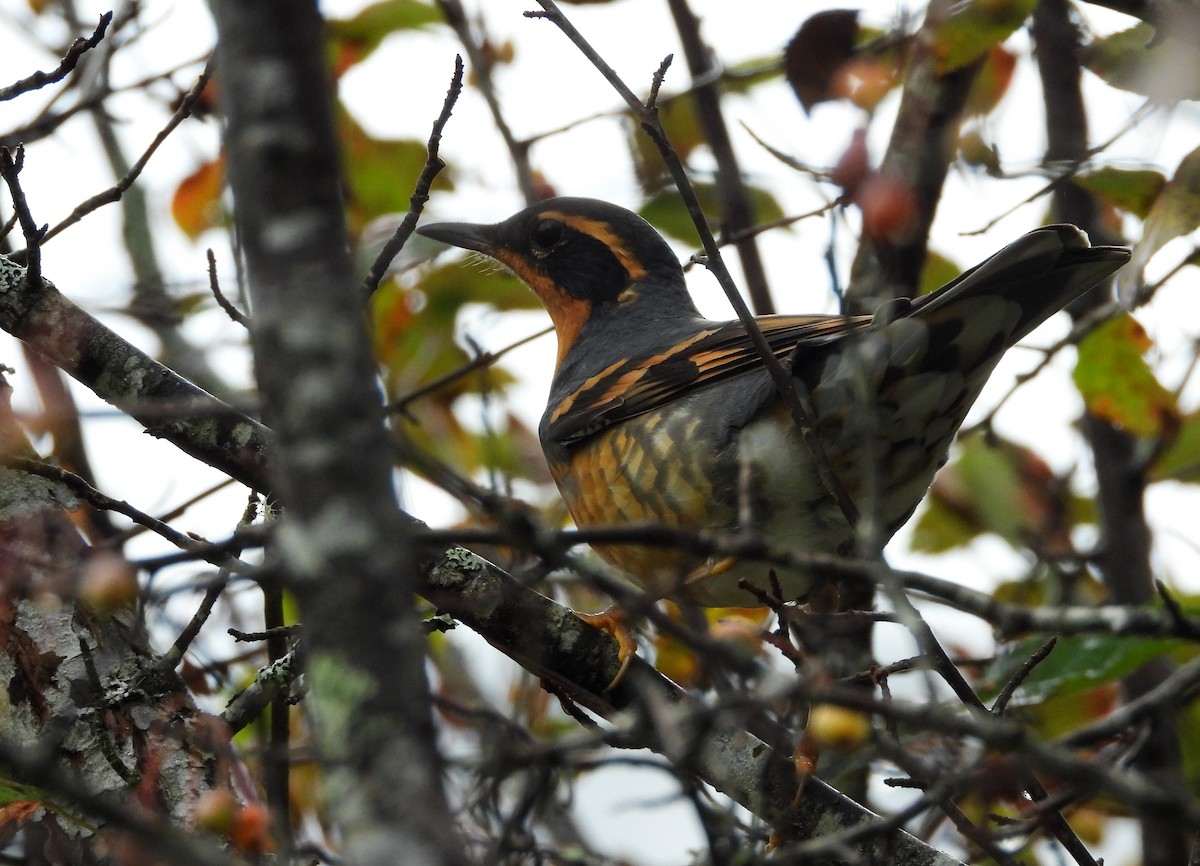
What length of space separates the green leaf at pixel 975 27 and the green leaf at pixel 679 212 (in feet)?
6.44

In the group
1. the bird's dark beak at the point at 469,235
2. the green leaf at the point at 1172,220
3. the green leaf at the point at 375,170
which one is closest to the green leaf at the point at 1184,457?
the green leaf at the point at 1172,220

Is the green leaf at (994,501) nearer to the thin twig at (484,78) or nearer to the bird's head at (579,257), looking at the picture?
the bird's head at (579,257)

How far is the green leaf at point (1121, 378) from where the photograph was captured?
4895 mm

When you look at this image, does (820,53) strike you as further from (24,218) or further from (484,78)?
(24,218)

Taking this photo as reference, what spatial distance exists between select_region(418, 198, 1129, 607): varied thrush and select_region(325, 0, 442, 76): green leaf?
1766mm

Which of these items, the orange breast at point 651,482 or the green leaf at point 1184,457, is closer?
the orange breast at point 651,482

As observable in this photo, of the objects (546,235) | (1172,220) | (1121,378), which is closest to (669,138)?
(546,235)

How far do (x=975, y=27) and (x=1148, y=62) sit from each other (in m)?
0.55

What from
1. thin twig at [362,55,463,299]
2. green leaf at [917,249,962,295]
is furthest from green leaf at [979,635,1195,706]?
green leaf at [917,249,962,295]

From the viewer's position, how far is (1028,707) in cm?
431

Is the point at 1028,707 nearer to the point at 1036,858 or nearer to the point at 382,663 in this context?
the point at 1036,858

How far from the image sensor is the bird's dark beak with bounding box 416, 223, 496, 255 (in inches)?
256

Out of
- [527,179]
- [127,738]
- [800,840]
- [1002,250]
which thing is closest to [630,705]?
[800,840]

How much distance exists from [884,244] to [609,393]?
1.46 metres
